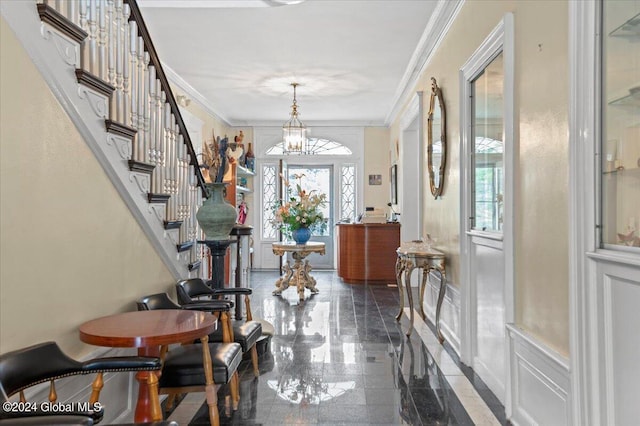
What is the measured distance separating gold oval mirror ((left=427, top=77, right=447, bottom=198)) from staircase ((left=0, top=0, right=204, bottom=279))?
228 cm

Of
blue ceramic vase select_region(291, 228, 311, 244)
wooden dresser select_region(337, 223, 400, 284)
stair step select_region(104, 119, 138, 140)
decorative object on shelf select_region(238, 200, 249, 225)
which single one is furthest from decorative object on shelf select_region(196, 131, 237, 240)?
decorative object on shelf select_region(238, 200, 249, 225)

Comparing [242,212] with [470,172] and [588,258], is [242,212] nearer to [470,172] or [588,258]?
[470,172]

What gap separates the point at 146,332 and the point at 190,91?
5.37m

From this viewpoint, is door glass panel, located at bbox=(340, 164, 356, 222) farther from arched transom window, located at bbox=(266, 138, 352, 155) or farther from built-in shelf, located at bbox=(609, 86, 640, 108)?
built-in shelf, located at bbox=(609, 86, 640, 108)

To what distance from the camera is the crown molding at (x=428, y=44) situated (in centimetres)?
396

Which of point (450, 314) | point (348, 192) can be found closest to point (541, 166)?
point (450, 314)

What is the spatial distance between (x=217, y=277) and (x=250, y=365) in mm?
784

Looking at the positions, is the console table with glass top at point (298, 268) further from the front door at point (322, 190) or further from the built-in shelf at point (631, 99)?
the built-in shelf at point (631, 99)

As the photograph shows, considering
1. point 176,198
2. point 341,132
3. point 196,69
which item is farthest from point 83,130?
point 341,132

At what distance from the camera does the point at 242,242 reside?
174 inches

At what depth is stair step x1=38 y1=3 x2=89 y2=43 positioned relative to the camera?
1.80 meters

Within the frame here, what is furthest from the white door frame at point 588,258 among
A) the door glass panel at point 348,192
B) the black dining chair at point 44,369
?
the door glass panel at point 348,192

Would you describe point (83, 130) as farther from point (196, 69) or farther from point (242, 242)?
point (196, 69)

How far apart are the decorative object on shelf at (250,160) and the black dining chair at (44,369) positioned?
712 centimetres
